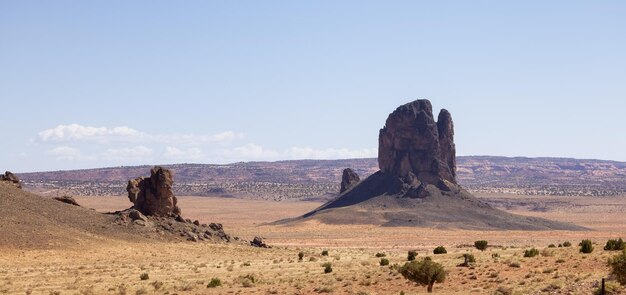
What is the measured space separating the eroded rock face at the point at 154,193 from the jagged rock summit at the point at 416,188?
43.8 metres

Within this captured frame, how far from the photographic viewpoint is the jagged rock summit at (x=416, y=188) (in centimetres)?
11925

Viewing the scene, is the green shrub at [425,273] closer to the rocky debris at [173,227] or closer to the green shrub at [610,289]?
the green shrub at [610,289]

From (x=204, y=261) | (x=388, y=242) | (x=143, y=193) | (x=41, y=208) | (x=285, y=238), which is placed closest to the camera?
(x=204, y=261)

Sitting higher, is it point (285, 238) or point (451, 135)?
point (451, 135)

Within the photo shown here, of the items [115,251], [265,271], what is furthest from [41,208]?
[265,271]

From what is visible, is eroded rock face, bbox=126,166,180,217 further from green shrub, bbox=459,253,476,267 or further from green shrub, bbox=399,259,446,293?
green shrub, bbox=399,259,446,293

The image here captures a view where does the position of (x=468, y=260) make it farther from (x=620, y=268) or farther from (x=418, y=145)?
(x=418, y=145)

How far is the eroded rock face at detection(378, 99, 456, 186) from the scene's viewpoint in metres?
127

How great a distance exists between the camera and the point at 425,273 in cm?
3616

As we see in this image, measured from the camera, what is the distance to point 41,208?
69188 millimetres

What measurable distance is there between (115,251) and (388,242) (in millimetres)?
36094

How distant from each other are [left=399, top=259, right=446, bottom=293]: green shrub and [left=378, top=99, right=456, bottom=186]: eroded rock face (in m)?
90.4

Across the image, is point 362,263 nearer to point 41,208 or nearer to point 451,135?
point 41,208

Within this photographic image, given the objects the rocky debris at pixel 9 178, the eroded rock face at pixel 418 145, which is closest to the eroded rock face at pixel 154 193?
the rocky debris at pixel 9 178
